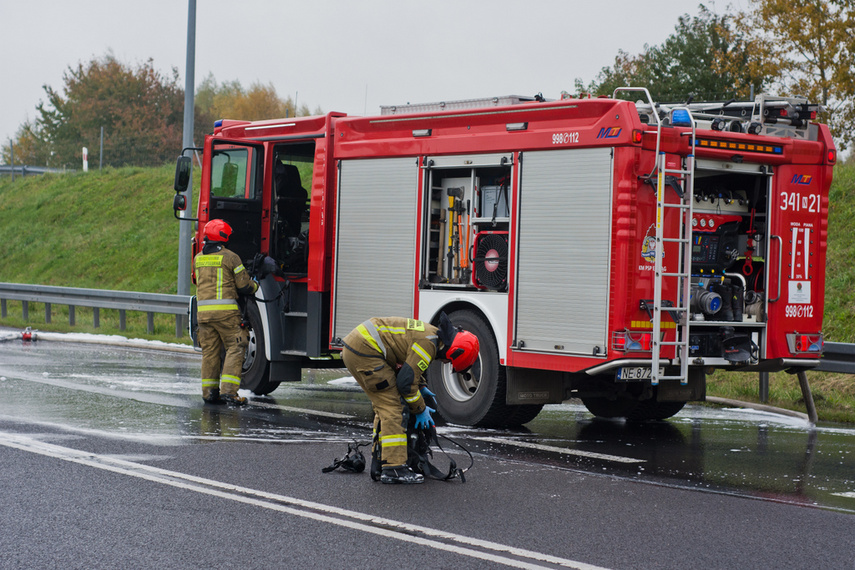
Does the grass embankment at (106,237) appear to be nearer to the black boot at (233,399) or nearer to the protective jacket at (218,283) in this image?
the protective jacket at (218,283)

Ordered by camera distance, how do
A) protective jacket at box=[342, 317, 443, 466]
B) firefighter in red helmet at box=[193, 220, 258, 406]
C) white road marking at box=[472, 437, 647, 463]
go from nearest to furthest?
protective jacket at box=[342, 317, 443, 466], white road marking at box=[472, 437, 647, 463], firefighter in red helmet at box=[193, 220, 258, 406]

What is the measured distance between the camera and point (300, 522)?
587 cm

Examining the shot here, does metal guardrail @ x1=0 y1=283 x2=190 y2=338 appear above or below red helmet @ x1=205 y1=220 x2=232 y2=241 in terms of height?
below

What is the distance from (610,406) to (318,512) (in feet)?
17.4

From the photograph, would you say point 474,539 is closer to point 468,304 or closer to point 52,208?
point 468,304

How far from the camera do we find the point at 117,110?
44812mm

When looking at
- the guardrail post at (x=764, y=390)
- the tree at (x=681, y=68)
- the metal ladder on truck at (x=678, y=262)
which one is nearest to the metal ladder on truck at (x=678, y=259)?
the metal ladder on truck at (x=678, y=262)

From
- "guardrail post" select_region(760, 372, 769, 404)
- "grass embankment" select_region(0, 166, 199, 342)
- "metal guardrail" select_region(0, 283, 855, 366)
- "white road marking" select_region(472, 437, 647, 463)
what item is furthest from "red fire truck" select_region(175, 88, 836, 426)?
"grass embankment" select_region(0, 166, 199, 342)

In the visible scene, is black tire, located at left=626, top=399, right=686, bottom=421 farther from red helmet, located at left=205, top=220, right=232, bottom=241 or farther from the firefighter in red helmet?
red helmet, located at left=205, top=220, right=232, bottom=241

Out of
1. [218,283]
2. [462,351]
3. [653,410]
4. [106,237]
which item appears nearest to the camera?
[462,351]

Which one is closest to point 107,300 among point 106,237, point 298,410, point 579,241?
point 298,410

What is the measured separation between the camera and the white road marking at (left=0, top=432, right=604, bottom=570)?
5.25 metres

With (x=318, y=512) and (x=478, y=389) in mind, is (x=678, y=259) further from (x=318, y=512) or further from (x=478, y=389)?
(x=318, y=512)

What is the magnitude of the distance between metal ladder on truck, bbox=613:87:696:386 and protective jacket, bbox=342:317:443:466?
2.42 m
